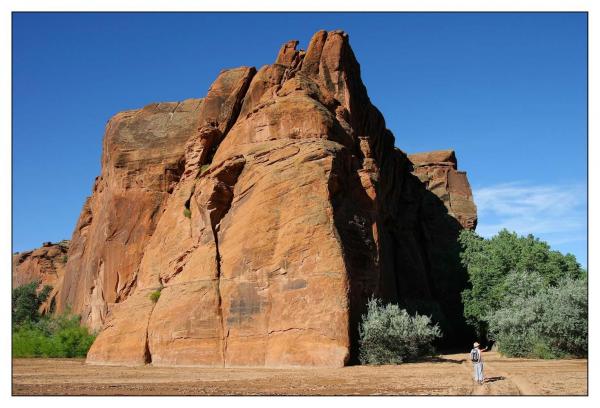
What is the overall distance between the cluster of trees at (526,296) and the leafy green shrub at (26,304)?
41750 millimetres

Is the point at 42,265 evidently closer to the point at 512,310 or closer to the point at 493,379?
the point at 512,310

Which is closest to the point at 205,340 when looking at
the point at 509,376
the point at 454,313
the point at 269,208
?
the point at 269,208

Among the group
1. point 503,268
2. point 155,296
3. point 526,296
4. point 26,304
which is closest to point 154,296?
point 155,296

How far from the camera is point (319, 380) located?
22688 millimetres

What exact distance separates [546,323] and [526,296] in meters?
5.34

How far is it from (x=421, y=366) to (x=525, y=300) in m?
11.1

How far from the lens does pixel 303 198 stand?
31891 mm

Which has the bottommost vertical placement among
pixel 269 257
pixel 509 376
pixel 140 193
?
pixel 509 376

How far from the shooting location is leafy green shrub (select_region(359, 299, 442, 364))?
2892 cm

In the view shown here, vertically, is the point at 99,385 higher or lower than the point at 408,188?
lower

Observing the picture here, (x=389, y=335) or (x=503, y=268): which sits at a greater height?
(x=503, y=268)

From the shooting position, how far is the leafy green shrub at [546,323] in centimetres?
3198

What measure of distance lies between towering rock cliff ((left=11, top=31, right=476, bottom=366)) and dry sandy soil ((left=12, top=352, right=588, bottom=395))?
8.94 ft

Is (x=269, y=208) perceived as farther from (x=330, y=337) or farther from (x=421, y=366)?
(x=421, y=366)
